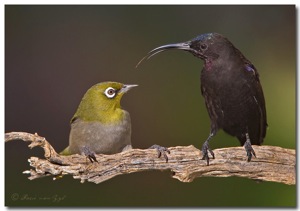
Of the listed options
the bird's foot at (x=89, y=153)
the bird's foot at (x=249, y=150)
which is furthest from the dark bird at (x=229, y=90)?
the bird's foot at (x=89, y=153)

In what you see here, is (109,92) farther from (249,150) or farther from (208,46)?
(249,150)

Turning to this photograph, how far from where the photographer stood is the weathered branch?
3.73m

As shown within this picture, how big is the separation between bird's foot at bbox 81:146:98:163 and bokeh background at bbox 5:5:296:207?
188mm

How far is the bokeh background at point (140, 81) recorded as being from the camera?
3934 millimetres

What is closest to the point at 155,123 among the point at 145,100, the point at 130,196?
the point at 145,100

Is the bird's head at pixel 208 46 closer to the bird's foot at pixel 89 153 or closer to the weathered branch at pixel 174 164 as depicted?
the weathered branch at pixel 174 164

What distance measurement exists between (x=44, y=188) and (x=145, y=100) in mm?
933

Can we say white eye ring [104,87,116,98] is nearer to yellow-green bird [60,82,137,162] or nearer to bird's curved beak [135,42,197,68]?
yellow-green bird [60,82,137,162]

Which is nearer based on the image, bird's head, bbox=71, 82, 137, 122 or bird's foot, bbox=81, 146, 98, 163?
bird's foot, bbox=81, 146, 98, 163

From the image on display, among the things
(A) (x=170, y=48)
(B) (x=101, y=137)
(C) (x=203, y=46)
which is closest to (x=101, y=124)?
(B) (x=101, y=137)

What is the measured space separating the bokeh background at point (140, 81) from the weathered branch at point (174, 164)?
8 cm

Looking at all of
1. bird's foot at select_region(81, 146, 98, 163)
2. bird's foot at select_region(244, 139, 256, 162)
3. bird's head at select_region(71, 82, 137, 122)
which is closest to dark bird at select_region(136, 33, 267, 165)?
bird's foot at select_region(244, 139, 256, 162)

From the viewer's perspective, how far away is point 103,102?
3.87 meters

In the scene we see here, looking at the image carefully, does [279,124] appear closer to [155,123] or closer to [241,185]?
[241,185]
